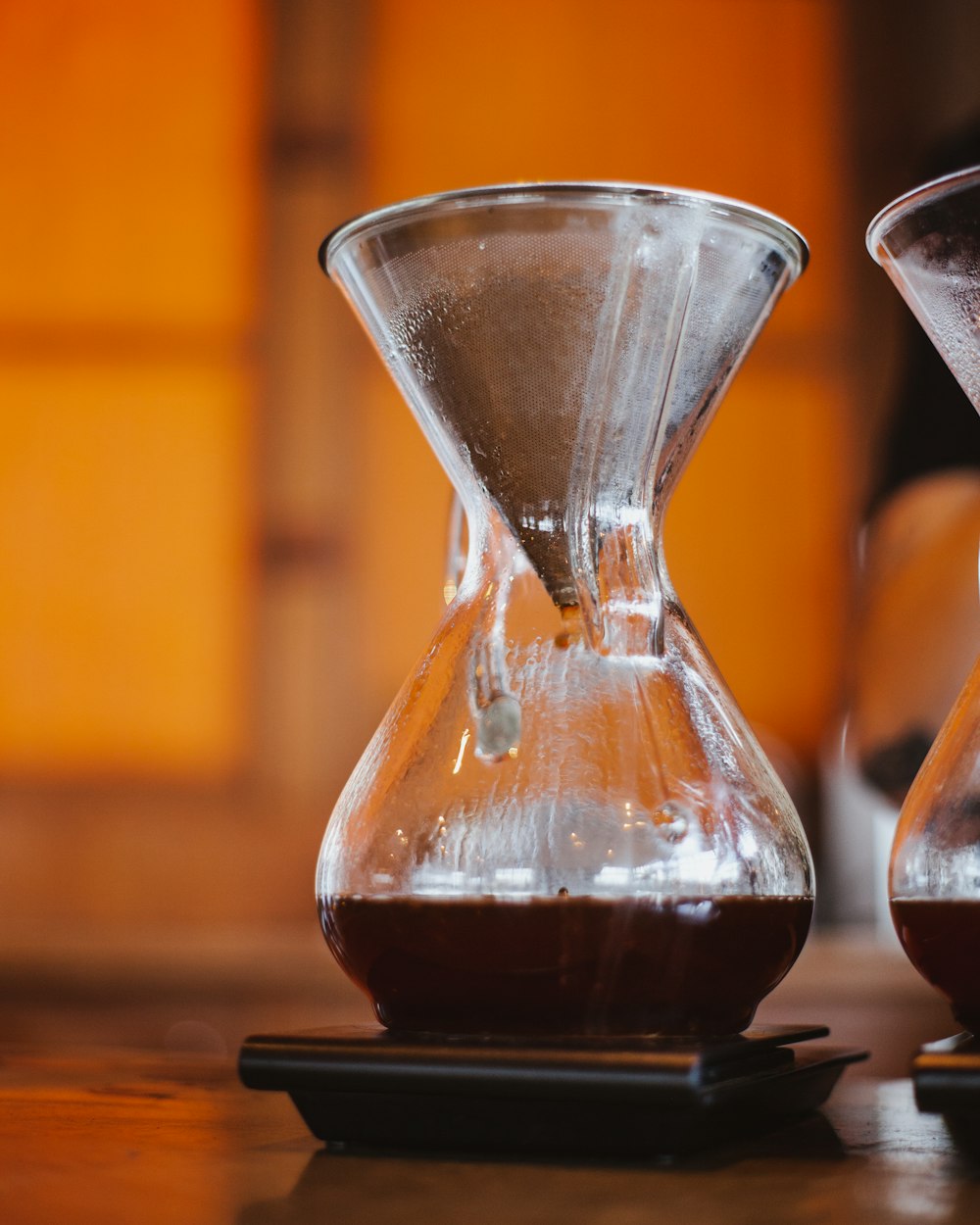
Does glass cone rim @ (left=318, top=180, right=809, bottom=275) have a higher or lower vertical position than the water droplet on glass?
higher

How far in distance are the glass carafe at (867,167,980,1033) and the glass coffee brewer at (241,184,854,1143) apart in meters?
0.03

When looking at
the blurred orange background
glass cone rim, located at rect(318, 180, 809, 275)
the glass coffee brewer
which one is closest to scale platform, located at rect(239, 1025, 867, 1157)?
the glass coffee brewer

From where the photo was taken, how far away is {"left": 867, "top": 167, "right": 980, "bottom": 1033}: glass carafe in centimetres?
30

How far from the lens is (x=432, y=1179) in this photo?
0.27 meters

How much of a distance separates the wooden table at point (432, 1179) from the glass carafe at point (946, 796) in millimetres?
41

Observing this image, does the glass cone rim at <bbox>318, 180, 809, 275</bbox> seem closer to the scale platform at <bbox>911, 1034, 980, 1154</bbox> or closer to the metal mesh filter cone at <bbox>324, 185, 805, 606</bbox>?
the metal mesh filter cone at <bbox>324, 185, 805, 606</bbox>

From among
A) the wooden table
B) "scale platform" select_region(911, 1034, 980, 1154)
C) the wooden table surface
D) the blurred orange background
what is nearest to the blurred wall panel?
the blurred orange background

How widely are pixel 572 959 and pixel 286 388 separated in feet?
5.04

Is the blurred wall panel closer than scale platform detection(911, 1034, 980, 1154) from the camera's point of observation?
No

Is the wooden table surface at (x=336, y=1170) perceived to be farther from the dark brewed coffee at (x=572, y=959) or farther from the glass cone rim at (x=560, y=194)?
the glass cone rim at (x=560, y=194)

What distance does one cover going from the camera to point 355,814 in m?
0.32

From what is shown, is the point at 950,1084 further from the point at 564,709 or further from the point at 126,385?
the point at 126,385

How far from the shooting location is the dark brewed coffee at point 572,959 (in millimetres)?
295

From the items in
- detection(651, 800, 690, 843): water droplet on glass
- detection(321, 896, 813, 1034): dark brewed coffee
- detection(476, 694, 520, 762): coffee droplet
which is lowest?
detection(321, 896, 813, 1034): dark brewed coffee
